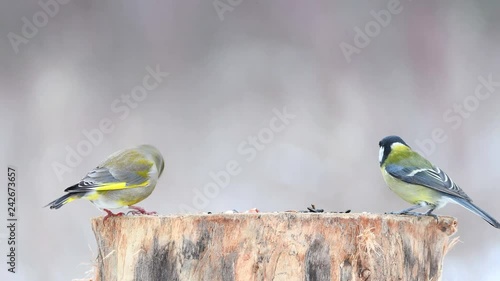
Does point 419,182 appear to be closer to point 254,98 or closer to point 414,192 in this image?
point 414,192

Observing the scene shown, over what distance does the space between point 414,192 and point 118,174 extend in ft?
4.10

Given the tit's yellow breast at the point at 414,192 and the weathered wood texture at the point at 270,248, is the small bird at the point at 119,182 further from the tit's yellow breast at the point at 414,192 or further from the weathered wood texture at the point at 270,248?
the tit's yellow breast at the point at 414,192

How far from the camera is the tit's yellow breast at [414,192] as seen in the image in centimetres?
304

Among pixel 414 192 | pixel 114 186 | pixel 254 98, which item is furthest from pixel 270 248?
pixel 254 98

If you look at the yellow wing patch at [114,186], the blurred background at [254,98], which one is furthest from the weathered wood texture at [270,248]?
the blurred background at [254,98]

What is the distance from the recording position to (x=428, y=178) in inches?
119

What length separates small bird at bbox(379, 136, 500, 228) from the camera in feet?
9.79

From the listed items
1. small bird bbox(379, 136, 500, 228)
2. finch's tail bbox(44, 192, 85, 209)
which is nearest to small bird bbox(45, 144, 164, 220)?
finch's tail bbox(44, 192, 85, 209)

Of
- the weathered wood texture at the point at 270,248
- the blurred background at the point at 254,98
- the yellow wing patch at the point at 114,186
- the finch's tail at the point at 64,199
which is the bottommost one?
the weathered wood texture at the point at 270,248

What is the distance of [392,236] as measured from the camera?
255 centimetres

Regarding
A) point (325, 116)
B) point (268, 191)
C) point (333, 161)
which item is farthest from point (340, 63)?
point (268, 191)

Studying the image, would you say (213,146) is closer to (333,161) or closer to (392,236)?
(333,161)

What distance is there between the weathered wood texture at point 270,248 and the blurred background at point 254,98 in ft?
5.23

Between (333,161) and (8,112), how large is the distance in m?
1.92
